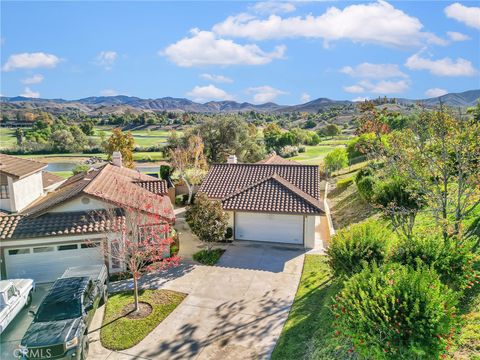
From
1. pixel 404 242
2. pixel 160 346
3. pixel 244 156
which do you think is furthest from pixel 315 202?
pixel 244 156

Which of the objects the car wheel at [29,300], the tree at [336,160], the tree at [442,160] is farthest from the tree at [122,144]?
the tree at [442,160]

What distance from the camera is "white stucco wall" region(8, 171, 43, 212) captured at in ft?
70.1

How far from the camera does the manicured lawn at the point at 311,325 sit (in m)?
10.2

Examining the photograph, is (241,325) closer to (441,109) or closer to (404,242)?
(404,242)

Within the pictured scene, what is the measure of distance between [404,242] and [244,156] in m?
35.9

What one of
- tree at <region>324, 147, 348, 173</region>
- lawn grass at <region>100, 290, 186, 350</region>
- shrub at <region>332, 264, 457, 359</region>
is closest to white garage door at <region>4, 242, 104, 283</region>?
lawn grass at <region>100, 290, 186, 350</region>

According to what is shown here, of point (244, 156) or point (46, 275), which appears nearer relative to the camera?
point (46, 275)

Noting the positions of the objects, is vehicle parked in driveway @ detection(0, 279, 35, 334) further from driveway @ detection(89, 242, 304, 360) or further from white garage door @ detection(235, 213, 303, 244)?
white garage door @ detection(235, 213, 303, 244)

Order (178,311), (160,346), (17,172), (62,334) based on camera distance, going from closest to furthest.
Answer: (62,334) → (160,346) → (178,311) → (17,172)

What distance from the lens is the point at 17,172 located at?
71.6 ft

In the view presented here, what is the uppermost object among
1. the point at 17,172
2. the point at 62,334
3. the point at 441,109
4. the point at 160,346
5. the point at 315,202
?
the point at 441,109

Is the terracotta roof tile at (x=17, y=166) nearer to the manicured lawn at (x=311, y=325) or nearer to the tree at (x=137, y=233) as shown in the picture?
the tree at (x=137, y=233)

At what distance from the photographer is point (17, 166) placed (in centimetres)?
2302

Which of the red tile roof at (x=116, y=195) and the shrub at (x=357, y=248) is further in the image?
the red tile roof at (x=116, y=195)
